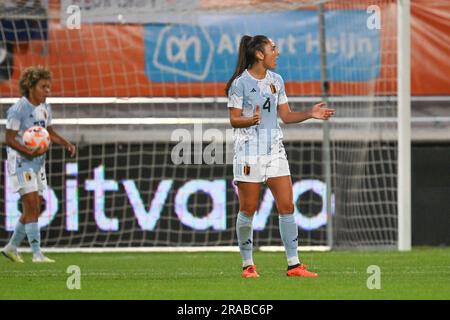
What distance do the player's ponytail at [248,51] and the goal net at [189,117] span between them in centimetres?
453

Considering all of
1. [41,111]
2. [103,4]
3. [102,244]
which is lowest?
[102,244]

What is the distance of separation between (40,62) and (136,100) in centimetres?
125

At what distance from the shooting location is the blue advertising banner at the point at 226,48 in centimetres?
1465

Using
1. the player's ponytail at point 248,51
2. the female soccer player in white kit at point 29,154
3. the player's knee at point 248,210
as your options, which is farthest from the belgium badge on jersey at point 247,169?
the female soccer player in white kit at point 29,154

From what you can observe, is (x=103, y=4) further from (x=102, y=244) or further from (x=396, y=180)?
(x=396, y=180)

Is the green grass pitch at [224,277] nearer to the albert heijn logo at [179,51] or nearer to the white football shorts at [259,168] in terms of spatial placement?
the white football shorts at [259,168]

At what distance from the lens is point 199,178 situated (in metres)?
14.1

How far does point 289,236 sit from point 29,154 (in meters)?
3.65

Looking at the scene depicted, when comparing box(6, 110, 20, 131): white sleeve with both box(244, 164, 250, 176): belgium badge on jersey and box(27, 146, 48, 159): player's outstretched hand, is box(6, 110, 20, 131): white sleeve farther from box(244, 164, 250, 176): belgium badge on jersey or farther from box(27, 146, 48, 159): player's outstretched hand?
box(244, 164, 250, 176): belgium badge on jersey

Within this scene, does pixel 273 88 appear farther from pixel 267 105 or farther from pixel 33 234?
pixel 33 234

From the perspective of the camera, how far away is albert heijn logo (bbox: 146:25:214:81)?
14695 millimetres

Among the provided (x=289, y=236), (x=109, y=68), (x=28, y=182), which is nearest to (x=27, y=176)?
(x=28, y=182)

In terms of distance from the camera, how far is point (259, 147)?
30.8 feet

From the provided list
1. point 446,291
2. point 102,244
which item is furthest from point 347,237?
point 446,291
